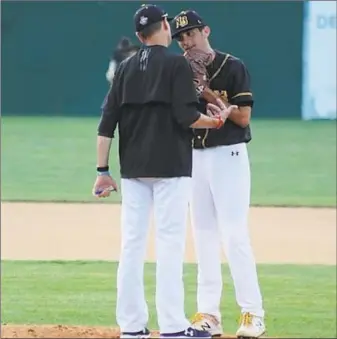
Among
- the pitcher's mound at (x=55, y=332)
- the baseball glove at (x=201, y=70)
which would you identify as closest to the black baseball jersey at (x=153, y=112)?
the baseball glove at (x=201, y=70)

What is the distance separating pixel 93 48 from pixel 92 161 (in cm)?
1080

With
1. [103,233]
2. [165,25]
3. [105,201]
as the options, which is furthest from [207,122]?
[105,201]

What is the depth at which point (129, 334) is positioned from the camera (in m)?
5.19

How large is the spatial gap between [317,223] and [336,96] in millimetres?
15109

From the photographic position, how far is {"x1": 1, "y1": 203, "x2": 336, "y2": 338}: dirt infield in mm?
9891

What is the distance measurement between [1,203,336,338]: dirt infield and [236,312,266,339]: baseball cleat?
12.9 feet

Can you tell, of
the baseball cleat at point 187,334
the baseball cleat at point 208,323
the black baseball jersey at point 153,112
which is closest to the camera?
the black baseball jersey at point 153,112

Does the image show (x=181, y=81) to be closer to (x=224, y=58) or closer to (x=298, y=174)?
(x=224, y=58)

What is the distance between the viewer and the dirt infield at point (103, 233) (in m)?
9.89

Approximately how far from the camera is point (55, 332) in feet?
20.0

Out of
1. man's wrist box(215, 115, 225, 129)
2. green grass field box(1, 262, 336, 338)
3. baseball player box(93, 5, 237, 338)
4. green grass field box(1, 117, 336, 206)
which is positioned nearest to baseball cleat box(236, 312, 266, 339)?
baseball player box(93, 5, 237, 338)

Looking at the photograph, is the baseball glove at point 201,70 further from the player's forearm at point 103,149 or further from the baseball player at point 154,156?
the player's forearm at point 103,149

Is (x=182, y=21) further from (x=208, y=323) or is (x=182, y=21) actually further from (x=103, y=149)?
(x=208, y=323)

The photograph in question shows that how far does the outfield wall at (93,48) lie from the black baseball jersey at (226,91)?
22.4m
